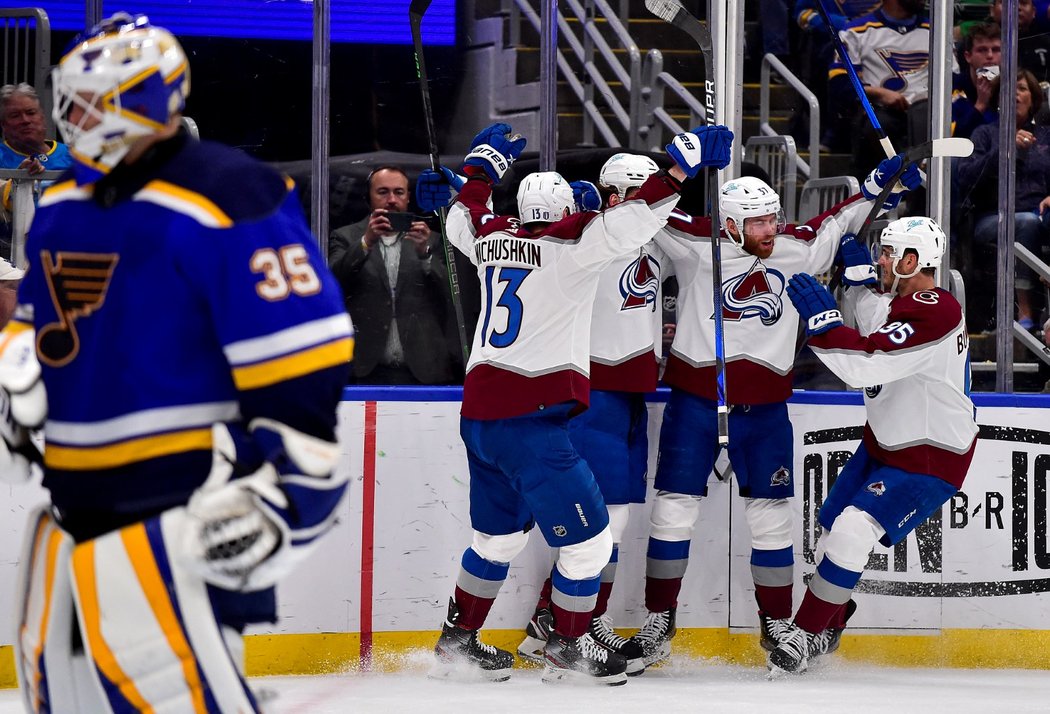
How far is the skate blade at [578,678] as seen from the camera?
391 cm

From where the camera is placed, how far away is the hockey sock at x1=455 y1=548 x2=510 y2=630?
12.6ft

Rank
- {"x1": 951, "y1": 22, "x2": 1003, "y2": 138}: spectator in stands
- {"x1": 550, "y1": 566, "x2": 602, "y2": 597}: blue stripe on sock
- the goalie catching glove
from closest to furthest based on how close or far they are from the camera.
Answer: the goalie catching glove < {"x1": 550, "y1": 566, "x2": 602, "y2": 597}: blue stripe on sock < {"x1": 951, "y1": 22, "x2": 1003, "y2": 138}: spectator in stands

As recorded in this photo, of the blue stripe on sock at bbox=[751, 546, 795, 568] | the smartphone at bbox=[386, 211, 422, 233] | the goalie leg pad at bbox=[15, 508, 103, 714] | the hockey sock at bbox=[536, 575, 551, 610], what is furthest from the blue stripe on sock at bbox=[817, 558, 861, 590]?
the goalie leg pad at bbox=[15, 508, 103, 714]

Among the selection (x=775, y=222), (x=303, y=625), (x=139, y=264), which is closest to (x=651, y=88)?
(x=775, y=222)

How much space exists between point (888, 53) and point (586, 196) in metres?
2.20

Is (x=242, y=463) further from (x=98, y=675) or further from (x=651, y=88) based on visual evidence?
(x=651, y=88)

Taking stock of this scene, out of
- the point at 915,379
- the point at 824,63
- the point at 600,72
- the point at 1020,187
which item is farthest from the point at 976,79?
the point at 915,379

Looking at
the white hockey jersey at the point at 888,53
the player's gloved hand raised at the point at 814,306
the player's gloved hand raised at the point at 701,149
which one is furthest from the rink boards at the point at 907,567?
the white hockey jersey at the point at 888,53

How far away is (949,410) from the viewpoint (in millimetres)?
4043

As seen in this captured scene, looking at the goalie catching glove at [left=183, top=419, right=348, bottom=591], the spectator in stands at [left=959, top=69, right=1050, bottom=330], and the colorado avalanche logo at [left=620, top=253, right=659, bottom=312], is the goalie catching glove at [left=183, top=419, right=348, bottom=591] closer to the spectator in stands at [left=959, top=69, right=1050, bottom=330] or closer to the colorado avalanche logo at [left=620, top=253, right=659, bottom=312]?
the colorado avalanche logo at [left=620, top=253, right=659, bottom=312]

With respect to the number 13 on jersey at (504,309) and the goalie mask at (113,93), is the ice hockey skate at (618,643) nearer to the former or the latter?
the number 13 on jersey at (504,309)

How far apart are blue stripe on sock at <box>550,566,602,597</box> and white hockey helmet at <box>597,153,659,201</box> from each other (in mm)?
1145

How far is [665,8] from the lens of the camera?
4.07 meters

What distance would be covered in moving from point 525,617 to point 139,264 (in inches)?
113
